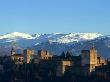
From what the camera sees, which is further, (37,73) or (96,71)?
(37,73)

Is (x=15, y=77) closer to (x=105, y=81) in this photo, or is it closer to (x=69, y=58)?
(x=69, y=58)

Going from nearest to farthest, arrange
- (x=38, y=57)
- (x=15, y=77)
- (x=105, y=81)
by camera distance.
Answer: (x=105, y=81) < (x=15, y=77) < (x=38, y=57)

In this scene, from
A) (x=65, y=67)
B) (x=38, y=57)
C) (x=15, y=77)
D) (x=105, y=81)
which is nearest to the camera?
(x=105, y=81)

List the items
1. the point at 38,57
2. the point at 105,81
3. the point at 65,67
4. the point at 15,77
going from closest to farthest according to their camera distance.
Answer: the point at 105,81 → the point at 65,67 → the point at 15,77 → the point at 38,57

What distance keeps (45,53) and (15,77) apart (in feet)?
32.8

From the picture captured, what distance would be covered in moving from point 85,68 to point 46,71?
675 centimetres

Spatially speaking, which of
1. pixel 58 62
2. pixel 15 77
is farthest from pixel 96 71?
pixel 15 77

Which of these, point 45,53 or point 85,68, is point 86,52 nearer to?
→ point 85,68

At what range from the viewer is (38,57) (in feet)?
267

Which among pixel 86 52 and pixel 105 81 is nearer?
pixel 105 81

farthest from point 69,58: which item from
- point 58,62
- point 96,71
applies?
point 96,71

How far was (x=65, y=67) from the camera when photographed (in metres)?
70.8

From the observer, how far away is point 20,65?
253 feet

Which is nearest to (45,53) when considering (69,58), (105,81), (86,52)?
(69,58)
